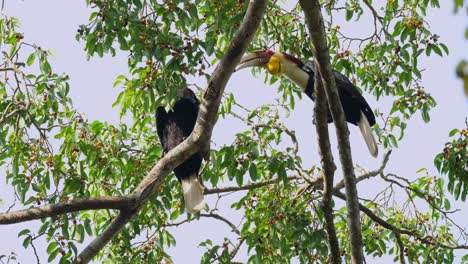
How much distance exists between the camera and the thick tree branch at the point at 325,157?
320 cm

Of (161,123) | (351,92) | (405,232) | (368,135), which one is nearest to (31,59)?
(161,123)

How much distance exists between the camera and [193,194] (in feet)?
13.8

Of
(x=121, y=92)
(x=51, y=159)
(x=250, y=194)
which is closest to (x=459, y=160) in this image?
(x=250, y=194)

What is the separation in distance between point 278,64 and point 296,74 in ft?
0.67

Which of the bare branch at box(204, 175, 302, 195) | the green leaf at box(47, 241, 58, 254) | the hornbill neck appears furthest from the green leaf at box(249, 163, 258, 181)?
the hornbill neck

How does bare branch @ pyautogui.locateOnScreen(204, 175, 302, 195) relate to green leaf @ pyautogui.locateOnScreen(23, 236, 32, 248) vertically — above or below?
above

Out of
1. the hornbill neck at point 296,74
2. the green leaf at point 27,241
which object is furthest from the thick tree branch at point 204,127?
the hornbill neck at point 296,74

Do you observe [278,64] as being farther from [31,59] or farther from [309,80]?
[31,59]

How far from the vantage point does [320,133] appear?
128 inches

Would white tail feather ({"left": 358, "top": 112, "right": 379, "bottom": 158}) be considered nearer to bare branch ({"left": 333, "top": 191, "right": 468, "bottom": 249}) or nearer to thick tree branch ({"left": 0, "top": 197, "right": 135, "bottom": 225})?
bare branch ({"left": 333, "top": 191, "right": 468, "bottom": 249})

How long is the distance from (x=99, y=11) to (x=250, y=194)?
1589mm

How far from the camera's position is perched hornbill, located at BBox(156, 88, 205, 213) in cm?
→ 431

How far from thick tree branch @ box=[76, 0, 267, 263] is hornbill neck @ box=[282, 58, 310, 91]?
71.4 inches

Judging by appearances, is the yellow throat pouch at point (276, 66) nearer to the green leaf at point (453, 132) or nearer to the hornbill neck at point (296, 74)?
the hornbill neck at point (296, 74)
